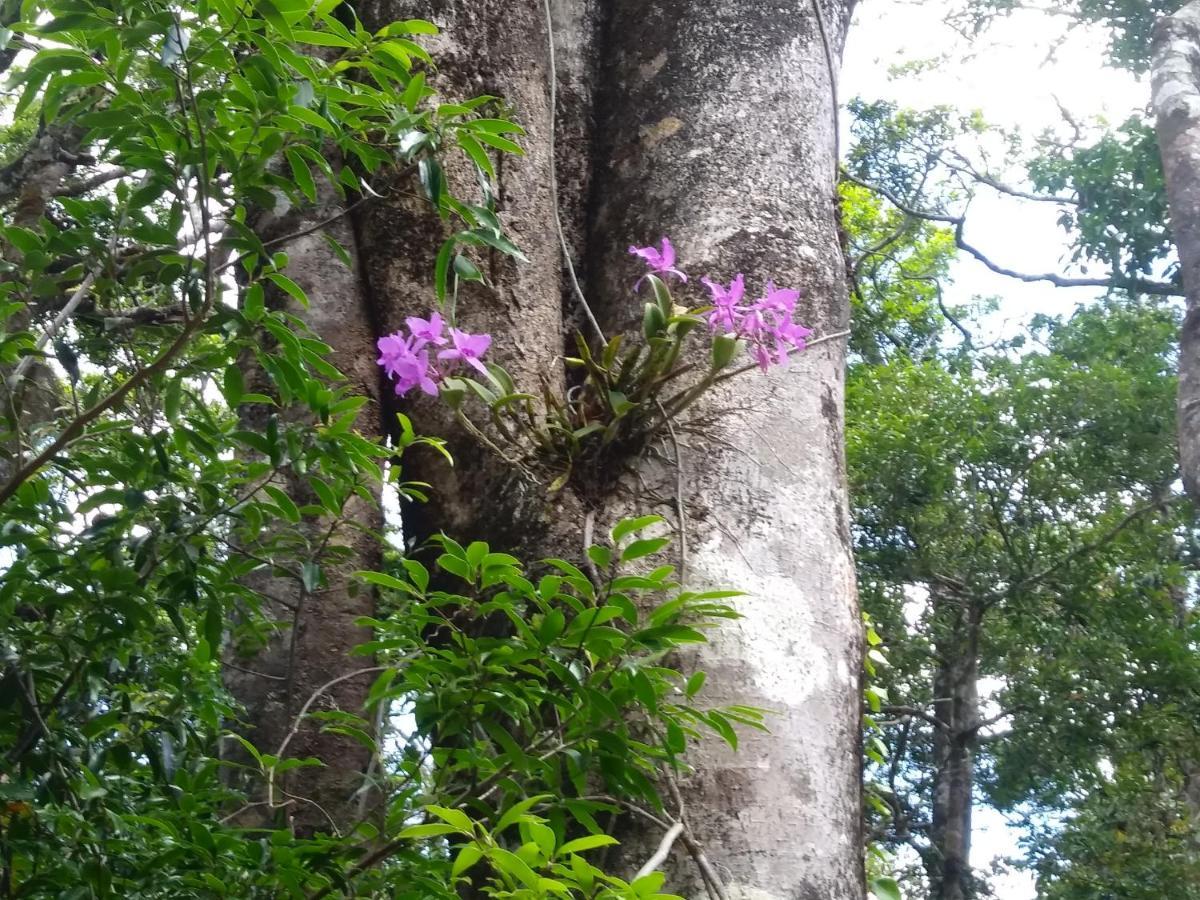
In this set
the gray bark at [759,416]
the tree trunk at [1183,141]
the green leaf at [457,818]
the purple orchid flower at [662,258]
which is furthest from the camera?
the tree trunk at [1183,141]

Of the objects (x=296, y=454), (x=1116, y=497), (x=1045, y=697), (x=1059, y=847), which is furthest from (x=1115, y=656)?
(x=296, y=454)

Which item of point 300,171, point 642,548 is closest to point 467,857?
point 642,548

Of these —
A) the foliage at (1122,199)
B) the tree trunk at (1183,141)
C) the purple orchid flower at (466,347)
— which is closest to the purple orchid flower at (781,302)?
the purple orchid flower at (466,347)

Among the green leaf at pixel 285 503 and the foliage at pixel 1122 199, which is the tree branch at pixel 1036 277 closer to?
A: the foliage at pixel 1122 199

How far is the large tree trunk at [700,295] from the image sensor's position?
1.67m

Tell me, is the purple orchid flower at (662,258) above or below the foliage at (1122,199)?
below

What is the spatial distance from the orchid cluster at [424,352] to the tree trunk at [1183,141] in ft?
Answer: 15.4

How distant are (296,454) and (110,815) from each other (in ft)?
1.43

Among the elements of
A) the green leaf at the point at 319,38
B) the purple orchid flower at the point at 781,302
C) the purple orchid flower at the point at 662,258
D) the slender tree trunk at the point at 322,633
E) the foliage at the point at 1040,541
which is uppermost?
the foliage at the point at 1040,541

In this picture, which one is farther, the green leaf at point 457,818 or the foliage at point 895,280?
the foliage at point 895,280

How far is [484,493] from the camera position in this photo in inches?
77.4

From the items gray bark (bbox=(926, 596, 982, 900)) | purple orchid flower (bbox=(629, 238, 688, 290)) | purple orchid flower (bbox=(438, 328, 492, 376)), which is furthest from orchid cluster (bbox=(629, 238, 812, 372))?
gray bark (bbox=(926, 596, 982, 900))

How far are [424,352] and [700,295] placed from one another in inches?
20.7

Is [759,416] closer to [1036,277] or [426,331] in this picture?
[426,331]
